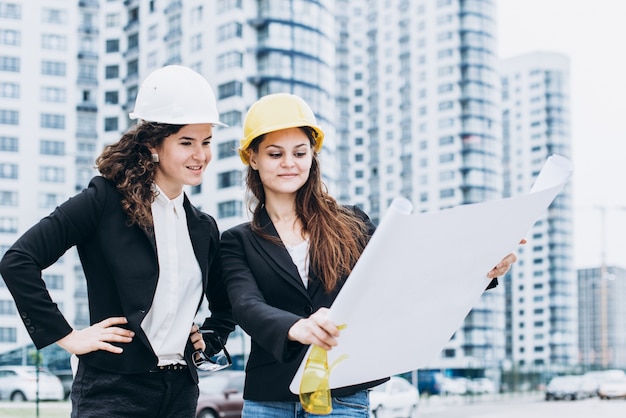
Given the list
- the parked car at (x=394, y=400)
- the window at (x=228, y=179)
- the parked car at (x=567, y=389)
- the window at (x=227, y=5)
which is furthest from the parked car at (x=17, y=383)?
the window at (x=227, y=5)

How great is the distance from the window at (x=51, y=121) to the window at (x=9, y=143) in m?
1.83

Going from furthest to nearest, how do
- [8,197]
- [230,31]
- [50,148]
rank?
[50,148]
[8,197]
[230,31]

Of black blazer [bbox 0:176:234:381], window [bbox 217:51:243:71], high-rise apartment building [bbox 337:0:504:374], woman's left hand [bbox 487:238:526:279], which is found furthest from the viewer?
high-rise apartment building [bbox 337:0:504:374]

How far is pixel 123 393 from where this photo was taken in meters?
2.44

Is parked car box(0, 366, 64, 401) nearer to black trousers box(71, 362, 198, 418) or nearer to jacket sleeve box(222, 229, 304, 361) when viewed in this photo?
black trousers box(71, 362, 198, 418)

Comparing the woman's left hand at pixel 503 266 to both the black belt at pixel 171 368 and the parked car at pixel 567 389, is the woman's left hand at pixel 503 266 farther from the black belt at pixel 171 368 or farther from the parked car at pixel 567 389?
the parked car at pixel 567 389

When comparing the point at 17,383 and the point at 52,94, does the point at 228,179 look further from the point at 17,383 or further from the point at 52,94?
the point at 17,383

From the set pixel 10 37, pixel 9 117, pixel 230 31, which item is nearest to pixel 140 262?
pixel 230 31

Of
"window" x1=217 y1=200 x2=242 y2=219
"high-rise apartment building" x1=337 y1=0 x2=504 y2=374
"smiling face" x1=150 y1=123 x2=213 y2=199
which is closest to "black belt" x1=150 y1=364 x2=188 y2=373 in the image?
"smiling face" x1=150 y1=123 x2=213 y2=199

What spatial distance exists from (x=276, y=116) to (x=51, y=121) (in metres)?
51.9

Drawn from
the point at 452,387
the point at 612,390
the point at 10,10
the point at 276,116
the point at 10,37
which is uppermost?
the point at 10,10

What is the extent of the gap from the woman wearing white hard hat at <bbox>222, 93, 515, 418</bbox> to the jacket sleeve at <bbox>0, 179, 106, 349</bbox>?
41 cm

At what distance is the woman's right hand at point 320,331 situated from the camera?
179cm

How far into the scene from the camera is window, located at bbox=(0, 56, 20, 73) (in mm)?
51750
